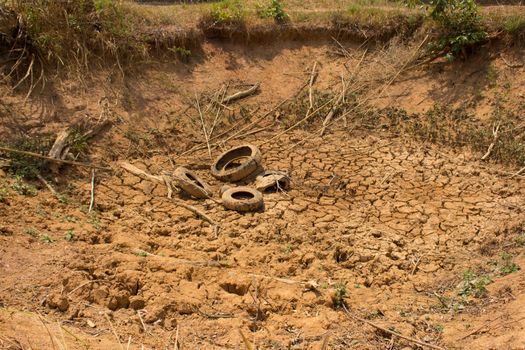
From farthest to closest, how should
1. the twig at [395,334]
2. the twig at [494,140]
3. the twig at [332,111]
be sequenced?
the twig at [332,111] < the twig at [494,140] < the twig at [395,334]

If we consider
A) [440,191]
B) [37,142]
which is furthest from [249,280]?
[37,142]

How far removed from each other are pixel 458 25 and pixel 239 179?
420 centimetres

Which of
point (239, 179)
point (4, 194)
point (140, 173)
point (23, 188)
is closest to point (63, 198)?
point (23, 188)

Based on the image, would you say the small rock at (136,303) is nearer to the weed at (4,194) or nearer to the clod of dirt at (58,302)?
the clod of dirt at (58,302)

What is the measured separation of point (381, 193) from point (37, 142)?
4035mm

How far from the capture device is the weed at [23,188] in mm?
6066

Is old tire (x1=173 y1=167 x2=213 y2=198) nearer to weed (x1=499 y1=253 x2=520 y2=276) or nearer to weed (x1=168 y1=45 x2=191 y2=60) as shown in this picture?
weed (x1=168 y1=45 x2=191 y2=60)

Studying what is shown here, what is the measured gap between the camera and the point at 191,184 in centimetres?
670

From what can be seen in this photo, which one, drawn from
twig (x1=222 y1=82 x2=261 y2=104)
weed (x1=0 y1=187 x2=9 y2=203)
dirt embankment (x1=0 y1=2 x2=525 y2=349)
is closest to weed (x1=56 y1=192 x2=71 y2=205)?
dirt embankment (x1=0 y1=2 x2=525 y2=349)

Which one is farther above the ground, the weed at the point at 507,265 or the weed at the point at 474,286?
the weed at the point at 507,265

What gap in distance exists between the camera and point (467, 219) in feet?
21.1

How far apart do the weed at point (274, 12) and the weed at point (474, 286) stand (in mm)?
5766

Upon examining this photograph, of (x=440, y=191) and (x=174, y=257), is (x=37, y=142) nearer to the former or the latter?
(x=174, y=257)

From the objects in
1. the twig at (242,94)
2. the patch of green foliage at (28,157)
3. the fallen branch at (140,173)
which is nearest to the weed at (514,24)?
the twig at (242,94)
